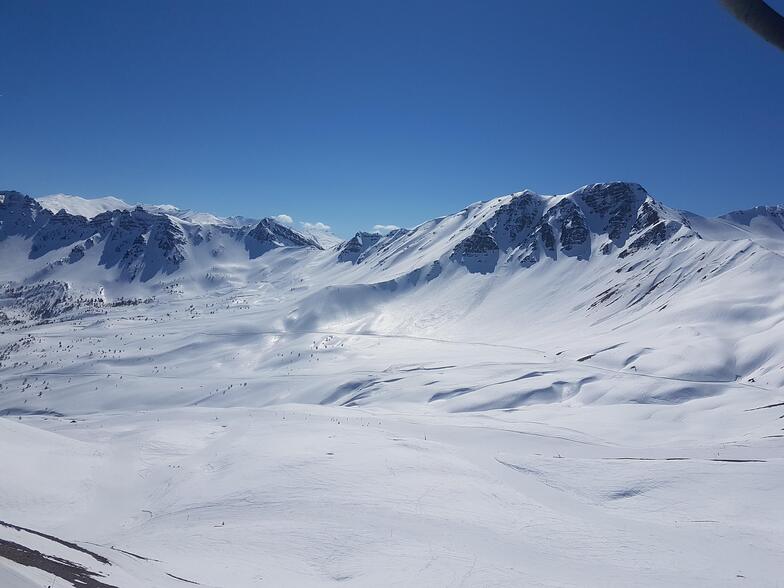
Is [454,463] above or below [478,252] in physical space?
below

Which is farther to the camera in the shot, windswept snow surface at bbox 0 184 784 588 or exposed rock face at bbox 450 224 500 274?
exposed rock face at bbox 450 224 500 274

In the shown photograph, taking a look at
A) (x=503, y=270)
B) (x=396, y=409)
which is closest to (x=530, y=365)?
(x=396, y=409)

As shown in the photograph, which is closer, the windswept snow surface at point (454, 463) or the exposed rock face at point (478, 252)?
the windswept snow surface at point (454, 463)

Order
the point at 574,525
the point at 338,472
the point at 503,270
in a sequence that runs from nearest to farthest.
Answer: the point at 574,525 → the point at 338,472 → the point at 503,270

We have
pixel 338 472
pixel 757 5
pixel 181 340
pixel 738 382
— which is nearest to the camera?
pixel 757 5

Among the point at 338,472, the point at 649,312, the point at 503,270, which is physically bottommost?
the point at 338,472

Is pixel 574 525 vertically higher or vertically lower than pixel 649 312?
lower

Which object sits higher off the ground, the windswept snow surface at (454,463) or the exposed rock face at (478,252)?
the exposed rock face at (478,252)

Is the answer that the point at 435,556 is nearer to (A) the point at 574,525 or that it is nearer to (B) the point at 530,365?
(A) the point at 574,525

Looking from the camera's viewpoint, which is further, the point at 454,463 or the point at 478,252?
the point at 478,252

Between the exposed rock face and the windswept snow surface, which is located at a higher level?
the exposed rock face

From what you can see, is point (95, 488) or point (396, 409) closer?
point (95, 488)
